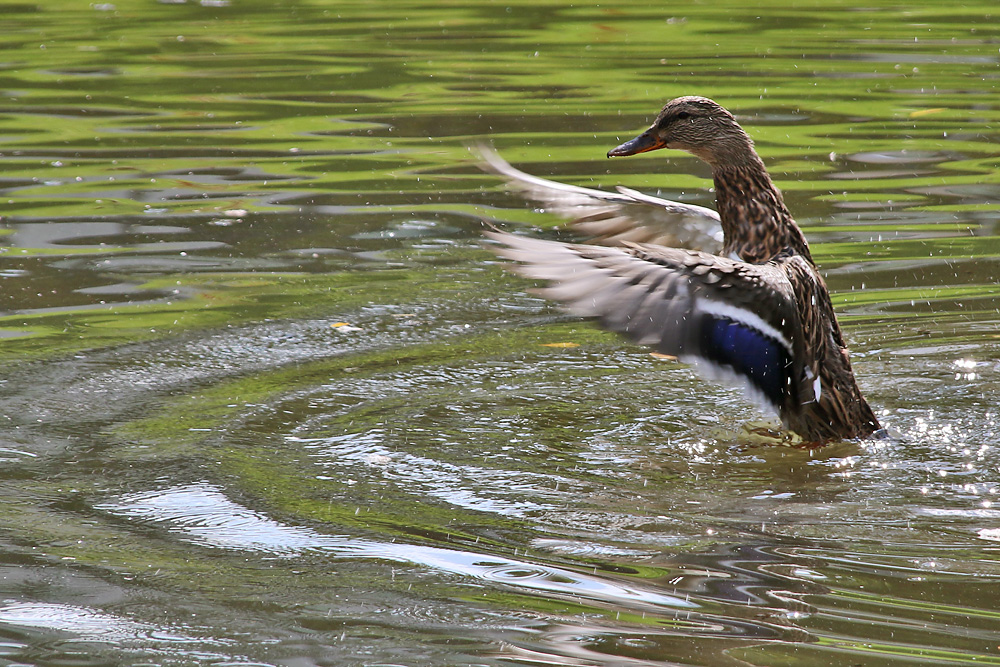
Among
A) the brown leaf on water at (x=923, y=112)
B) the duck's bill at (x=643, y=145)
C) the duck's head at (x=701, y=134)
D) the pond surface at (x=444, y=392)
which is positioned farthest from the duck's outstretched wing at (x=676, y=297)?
the brown leaf on water at (x=923, y=112)

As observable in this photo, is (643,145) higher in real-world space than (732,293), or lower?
higher

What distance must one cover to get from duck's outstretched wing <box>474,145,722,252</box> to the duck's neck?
0.46 meters

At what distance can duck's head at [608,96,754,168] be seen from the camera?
5.48 m

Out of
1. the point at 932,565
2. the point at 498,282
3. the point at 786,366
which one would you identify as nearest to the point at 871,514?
the point at 932,565

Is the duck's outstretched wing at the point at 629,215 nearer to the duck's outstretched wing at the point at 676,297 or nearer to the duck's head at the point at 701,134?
the duck's head at the point at 701,134

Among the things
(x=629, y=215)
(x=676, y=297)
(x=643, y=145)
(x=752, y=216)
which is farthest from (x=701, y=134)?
(x=676, y=297)

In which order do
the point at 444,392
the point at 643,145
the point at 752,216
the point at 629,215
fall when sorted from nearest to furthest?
the point at 752,216
the point at 444,392
the point at 643,145
the point at 629,215

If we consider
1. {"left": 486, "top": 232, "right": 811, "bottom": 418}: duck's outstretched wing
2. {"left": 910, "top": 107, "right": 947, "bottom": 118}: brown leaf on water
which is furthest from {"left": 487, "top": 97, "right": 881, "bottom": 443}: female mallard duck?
{"left": 910, "top": 107, "right": 947, "bottom": 118}: brown leaf on water

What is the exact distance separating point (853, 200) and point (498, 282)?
2561mm

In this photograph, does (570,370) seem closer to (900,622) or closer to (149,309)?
(149,309)

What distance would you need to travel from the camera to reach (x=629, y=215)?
238 inches

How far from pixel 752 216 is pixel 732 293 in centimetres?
93

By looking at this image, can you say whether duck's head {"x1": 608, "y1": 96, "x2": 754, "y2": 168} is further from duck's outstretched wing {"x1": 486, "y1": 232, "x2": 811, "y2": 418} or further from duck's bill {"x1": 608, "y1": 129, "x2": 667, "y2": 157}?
duck's outstretched wing {"x1": 486, "y1": 232, "x2": 811, "y2": 418}

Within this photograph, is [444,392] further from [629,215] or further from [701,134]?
[701,134]
